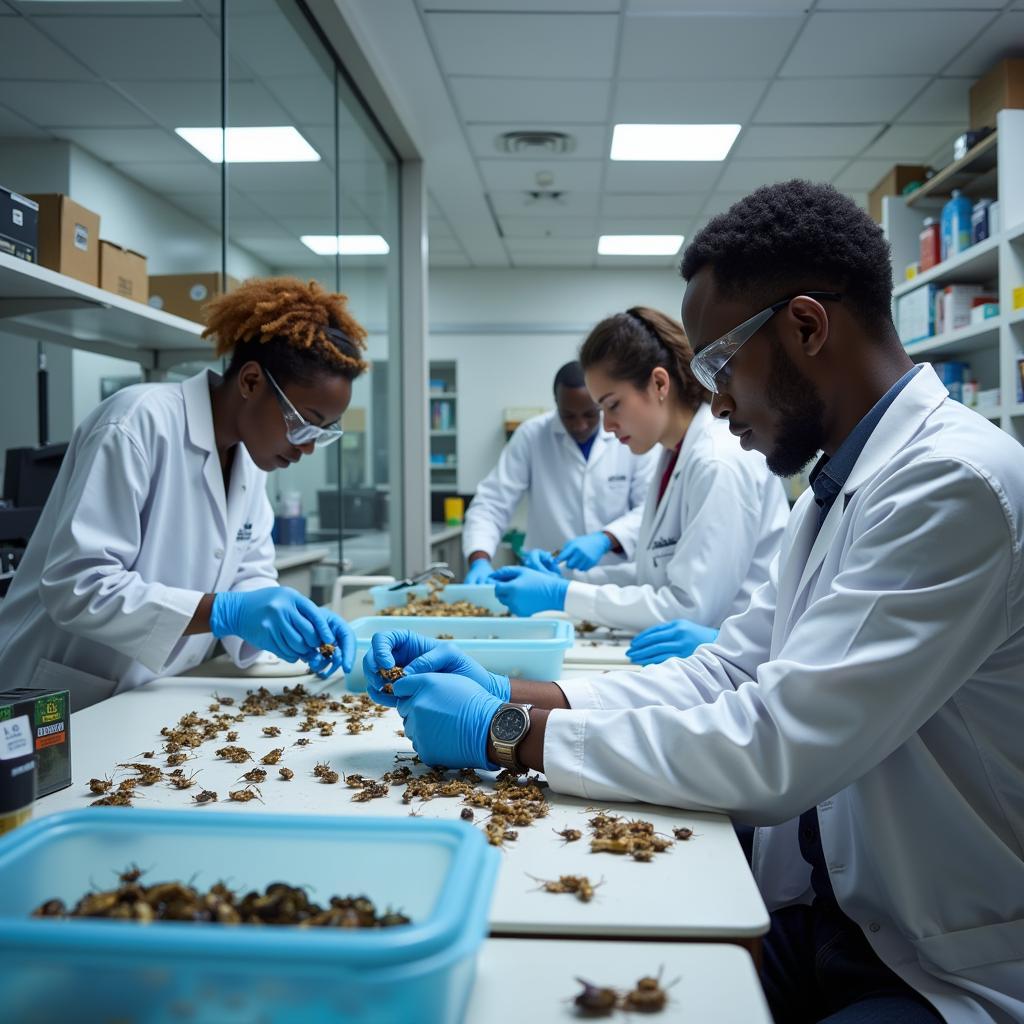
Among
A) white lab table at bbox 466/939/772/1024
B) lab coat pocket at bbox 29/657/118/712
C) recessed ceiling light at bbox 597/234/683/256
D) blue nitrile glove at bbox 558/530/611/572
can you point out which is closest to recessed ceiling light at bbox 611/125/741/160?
recessed ceiling light at bbox 597/234/683/256

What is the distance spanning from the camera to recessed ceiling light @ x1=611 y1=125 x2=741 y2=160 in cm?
465

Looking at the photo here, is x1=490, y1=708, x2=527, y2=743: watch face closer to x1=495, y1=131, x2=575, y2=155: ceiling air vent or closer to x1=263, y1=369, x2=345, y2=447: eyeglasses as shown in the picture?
x1=263, y1=369, x2=345, y2=447: eyeglasses

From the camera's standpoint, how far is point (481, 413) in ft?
25.7

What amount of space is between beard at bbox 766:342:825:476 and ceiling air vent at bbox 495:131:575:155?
389cm

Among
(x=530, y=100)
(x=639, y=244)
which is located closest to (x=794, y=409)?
(x=530, y=100)

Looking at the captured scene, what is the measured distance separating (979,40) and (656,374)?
2.49 metres

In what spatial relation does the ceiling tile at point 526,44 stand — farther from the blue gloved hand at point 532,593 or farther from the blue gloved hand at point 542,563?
the blue gloved hand at point 532,593

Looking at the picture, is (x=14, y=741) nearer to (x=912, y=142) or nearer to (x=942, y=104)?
(x=942, y=104)

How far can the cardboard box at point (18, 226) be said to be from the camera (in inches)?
63.9

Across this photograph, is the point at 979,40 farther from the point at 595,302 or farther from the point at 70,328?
the point at 595,302

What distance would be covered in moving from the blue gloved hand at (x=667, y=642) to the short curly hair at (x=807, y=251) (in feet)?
3.10

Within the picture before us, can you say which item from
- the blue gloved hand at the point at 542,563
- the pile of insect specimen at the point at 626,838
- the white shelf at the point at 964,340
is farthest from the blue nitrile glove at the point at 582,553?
the pile of insect specimen at the point at 626,838

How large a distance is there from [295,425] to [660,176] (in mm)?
4094

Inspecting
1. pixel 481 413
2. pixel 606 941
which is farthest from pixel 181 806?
pixel 481 413
